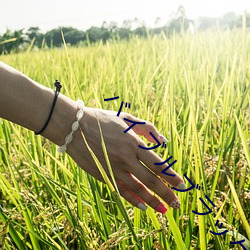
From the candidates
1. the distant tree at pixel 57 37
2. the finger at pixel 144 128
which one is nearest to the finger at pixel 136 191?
the finger at pixel 144 128

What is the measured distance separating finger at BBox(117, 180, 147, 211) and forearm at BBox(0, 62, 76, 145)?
15cm

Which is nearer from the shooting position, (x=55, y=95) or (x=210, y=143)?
(x=55, y=95)

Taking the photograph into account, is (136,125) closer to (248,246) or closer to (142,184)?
(142,184)

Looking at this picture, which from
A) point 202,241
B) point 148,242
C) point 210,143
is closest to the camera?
point 202,241

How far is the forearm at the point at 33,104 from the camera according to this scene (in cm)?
78

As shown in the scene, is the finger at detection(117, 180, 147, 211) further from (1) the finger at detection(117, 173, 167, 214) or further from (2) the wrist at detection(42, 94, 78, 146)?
(2) the wrist at detection(42, 94, 78, 146)

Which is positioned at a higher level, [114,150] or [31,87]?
[31,87]

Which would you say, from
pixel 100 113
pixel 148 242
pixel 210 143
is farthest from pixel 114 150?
pixel 210 143

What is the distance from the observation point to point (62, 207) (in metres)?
0.85

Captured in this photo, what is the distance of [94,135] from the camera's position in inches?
30.4

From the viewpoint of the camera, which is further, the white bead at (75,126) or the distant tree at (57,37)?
the distant tree at (57,37)

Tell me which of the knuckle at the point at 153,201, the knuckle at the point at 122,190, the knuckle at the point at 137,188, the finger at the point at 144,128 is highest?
the finger at the point at 144,128

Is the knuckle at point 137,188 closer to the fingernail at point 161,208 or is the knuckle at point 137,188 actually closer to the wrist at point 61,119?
the fingernail at point 161,208

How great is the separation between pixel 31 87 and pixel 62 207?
0.85ft
